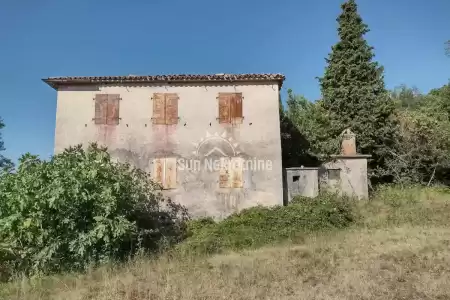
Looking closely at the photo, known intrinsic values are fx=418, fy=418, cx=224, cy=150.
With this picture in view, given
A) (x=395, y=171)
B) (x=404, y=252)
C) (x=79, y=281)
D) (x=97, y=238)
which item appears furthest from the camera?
(x=395, y=171)

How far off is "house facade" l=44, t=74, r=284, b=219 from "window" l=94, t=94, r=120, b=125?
40mm

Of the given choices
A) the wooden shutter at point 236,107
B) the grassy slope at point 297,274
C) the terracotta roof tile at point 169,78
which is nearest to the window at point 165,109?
the terracotta roof tile at point 169,78

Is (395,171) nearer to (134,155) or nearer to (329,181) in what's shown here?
(329,181)

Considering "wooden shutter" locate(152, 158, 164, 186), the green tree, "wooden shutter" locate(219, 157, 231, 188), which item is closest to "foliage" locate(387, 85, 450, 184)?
the green tree

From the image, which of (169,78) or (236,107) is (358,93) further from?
(169,78)

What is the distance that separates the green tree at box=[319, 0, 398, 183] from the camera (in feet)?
70.8

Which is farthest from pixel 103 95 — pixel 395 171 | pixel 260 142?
pixel 395 171

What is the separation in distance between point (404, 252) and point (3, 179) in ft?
36.3

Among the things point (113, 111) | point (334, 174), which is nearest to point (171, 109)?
point (113, 111)

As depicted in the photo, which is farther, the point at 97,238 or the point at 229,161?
the point at 229,161

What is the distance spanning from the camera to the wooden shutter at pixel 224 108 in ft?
54.5

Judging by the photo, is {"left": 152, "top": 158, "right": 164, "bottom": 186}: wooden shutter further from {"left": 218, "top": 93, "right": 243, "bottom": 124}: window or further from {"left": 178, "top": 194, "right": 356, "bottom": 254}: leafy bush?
{"left": 218, "top": 93, "right": 243, "bottom": 124}: window

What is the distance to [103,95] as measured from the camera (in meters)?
16.9

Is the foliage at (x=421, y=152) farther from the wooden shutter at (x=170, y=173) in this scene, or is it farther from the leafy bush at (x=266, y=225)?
the wooden shutter at (x=170, y=173)
